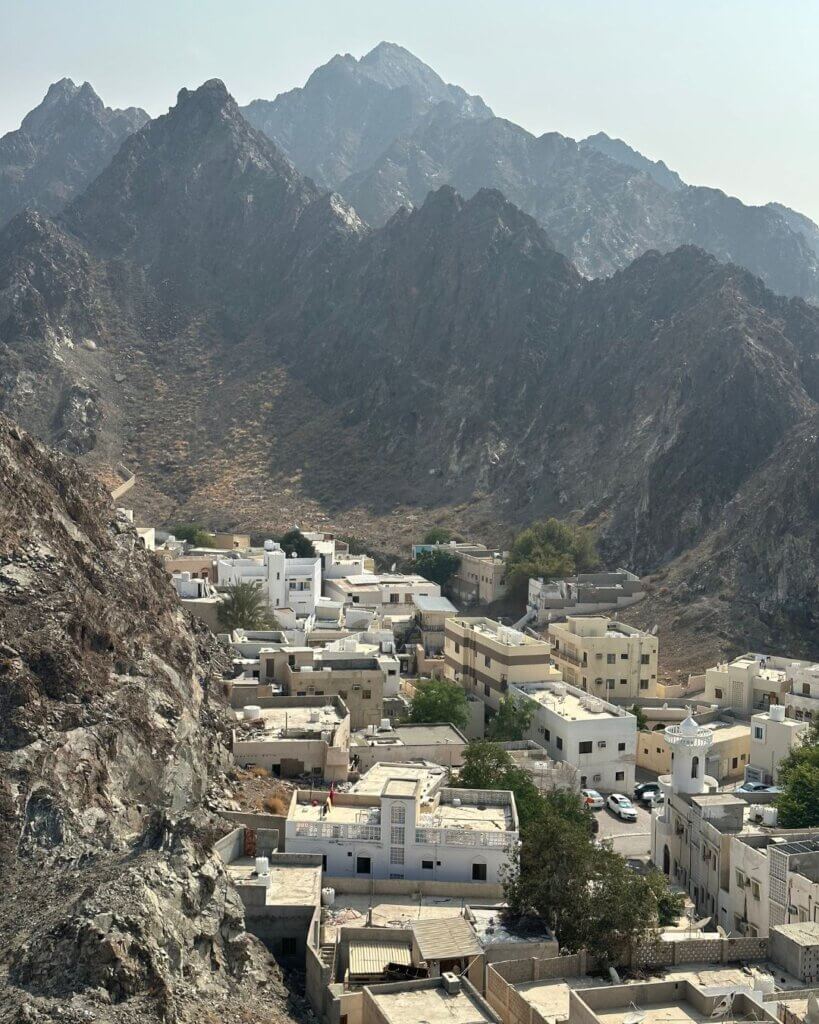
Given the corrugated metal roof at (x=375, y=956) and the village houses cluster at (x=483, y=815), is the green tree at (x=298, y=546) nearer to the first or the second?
the village houses cluster at (x=483, y=815)

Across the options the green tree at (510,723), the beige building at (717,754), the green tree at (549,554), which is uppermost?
the green tree at (549,554)

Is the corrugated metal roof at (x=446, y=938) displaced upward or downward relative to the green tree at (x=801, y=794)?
downward

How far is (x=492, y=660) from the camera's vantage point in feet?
169

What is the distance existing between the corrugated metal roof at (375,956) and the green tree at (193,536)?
201ft

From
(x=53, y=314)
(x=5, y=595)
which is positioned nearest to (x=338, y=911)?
(x=5, y=595)

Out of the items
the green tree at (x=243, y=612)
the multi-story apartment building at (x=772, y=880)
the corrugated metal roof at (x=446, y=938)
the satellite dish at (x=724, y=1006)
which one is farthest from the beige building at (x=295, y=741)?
the satellite dish at (x=724, y=1006)

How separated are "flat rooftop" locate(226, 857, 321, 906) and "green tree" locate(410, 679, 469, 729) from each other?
53.9 feet

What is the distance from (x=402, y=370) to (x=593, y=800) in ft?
308

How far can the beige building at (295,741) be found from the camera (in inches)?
1469

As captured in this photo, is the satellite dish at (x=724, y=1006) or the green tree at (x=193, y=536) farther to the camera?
the green tree at (x=193, y=536)

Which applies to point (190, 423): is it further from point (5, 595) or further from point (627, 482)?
point (5, 595)

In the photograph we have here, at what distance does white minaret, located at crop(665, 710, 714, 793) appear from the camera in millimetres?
36438

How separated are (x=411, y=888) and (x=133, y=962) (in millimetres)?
10655

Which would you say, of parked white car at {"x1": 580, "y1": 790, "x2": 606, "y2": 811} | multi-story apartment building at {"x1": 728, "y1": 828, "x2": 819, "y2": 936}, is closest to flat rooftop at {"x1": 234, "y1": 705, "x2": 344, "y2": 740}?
parked white car at {"x1": 580, "y1": 790, "x2": 606, "y2": 811}
